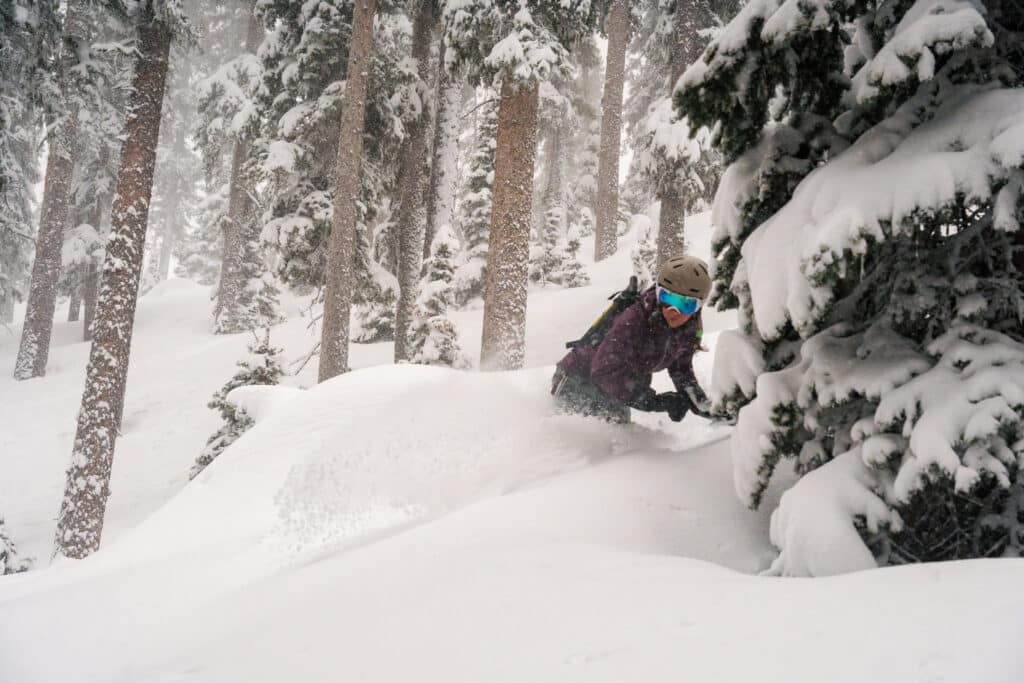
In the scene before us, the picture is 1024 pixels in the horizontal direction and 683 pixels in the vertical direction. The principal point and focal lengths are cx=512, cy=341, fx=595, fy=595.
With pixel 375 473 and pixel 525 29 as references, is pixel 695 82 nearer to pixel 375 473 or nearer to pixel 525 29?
pixel 375 473

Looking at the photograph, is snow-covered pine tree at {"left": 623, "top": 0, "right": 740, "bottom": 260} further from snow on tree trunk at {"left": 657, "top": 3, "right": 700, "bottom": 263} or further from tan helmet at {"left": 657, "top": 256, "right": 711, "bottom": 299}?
tan helmet at {"left": 657, "top": 256, "right": 711, "bottom": 299}

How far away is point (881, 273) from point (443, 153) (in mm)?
12136

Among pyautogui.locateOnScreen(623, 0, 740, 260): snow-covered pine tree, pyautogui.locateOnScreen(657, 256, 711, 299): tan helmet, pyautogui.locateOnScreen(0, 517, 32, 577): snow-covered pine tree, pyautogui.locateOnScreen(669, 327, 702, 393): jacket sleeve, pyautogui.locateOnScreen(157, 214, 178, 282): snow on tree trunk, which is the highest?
pyautogui.locateOnScreen(157, 214, 178, 282): snow on tree trunk

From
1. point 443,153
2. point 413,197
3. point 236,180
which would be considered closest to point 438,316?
point 413,197

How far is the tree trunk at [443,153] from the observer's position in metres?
13.7

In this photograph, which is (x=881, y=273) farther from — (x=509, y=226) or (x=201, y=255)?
(x=201, y=255)

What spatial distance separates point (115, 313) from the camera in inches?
396

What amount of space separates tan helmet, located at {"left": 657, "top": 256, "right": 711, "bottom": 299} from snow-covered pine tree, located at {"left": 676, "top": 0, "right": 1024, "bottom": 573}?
1.18 metres

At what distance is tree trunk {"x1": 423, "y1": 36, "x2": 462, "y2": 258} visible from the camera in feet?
44.9

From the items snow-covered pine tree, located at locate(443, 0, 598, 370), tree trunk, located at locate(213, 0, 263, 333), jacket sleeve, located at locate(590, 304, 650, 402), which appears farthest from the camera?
tree trunk, located at locate(213, 0, 263, 333)

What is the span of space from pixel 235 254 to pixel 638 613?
24.0m

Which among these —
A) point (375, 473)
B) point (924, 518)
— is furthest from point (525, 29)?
point (924, 518)

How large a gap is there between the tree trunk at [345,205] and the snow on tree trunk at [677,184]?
6370mm

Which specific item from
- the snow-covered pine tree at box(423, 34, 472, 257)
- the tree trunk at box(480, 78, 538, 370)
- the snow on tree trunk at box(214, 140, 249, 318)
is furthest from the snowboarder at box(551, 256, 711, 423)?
the snow on tree trunk at box(214, 140, 249, 318)
